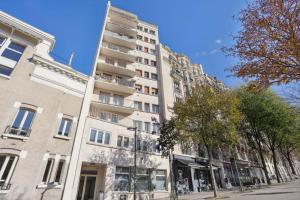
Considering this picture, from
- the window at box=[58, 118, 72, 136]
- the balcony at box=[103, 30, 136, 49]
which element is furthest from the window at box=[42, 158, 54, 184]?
the balcony at box=[103, 30, 136, 49]

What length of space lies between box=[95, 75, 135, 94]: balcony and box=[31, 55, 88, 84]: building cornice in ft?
17.7

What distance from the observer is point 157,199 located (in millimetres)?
17859

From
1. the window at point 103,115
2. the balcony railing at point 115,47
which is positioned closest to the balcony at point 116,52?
the balcony railing at point 115,47

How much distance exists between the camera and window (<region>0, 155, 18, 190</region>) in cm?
1023

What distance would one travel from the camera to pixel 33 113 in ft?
42.6

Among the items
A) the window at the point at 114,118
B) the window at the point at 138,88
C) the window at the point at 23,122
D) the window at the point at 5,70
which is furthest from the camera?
the window at the point at 138,88

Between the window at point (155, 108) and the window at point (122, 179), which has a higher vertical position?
the window at point (155, 108)

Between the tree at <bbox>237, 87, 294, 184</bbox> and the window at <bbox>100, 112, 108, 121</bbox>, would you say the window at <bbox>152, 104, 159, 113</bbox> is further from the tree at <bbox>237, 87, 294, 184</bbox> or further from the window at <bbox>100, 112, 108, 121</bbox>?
the tree at <bbox>237, 87, 294, 184</bbox>

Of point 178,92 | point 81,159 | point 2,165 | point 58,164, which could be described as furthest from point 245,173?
point 2,165

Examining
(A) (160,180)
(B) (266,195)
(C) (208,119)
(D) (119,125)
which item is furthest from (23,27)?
(B) (266,195)

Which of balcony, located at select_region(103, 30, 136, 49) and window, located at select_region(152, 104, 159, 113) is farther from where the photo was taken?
balcony, located at select_region(103, 30, 136, 49)

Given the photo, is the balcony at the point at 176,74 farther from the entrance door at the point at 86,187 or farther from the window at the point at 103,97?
the entrance door at the point at 86,187

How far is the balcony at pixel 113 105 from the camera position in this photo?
69.2 ft

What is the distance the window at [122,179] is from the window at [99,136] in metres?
3.13
